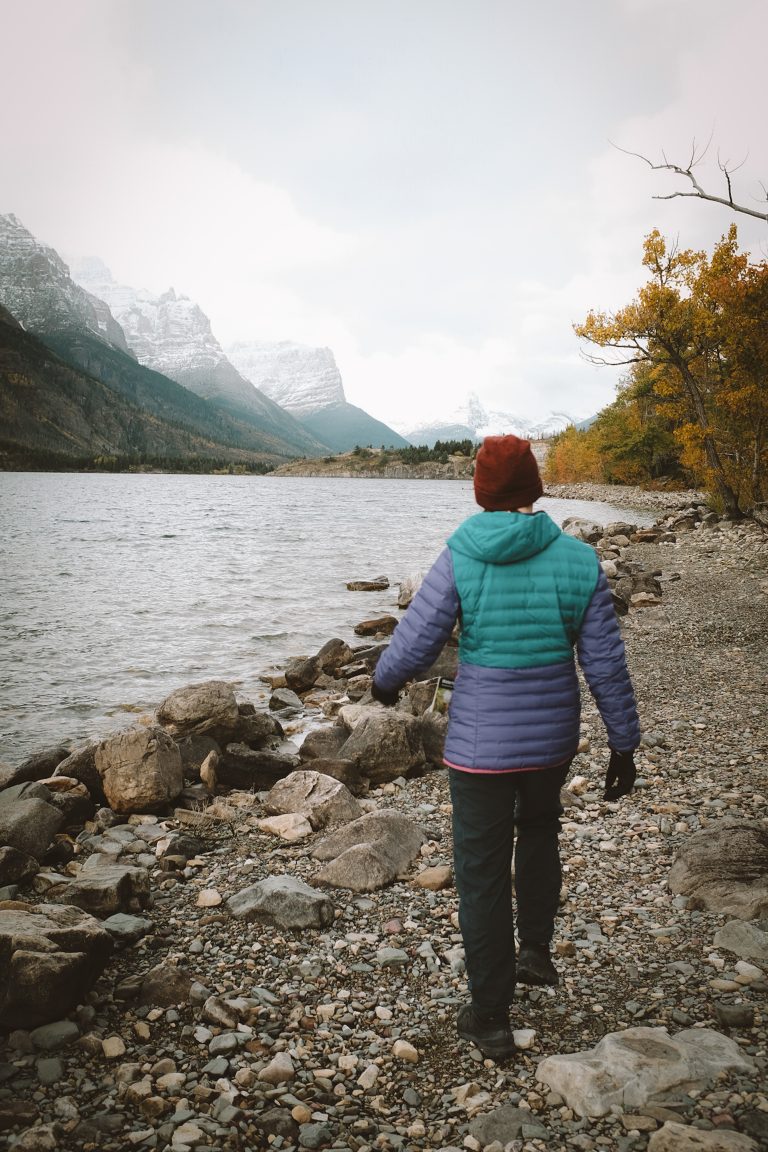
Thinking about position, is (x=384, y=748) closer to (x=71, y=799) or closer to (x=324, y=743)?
(x=324, y=743)

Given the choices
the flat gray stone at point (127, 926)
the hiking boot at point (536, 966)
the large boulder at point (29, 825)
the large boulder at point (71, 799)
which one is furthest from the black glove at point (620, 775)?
the large boulder at point (71, 799)

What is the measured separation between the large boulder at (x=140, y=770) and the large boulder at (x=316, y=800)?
1.38 m

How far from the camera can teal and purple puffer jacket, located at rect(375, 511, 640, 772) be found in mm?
3736

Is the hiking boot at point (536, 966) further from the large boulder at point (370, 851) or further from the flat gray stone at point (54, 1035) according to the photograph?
the flat gray stone at point (54, 1035)

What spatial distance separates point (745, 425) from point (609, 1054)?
36.1 m

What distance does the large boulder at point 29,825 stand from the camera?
6.70m

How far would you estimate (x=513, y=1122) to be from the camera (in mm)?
3260

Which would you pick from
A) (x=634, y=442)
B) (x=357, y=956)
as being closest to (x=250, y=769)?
(x=357, y=956)

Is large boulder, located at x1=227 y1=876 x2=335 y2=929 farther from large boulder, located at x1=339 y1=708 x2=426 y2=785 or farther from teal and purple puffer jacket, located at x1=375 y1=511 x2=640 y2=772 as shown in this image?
large boulder, located at x1=339 y1=708 x2=426 y2=785

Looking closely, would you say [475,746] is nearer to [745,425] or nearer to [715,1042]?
[715,1042]

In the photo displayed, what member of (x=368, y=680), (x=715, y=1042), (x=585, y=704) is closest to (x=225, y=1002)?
(x=715, y=1042)

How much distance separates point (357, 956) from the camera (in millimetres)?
4848

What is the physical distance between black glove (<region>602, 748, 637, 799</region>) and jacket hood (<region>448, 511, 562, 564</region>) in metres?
1.54

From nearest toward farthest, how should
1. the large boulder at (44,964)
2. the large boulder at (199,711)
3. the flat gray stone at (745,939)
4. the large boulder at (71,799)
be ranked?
the large boulder at (44,964) → the flat gray stone at (745,939) → the large boulder at (71,799) → the large boulder at (199,711)
